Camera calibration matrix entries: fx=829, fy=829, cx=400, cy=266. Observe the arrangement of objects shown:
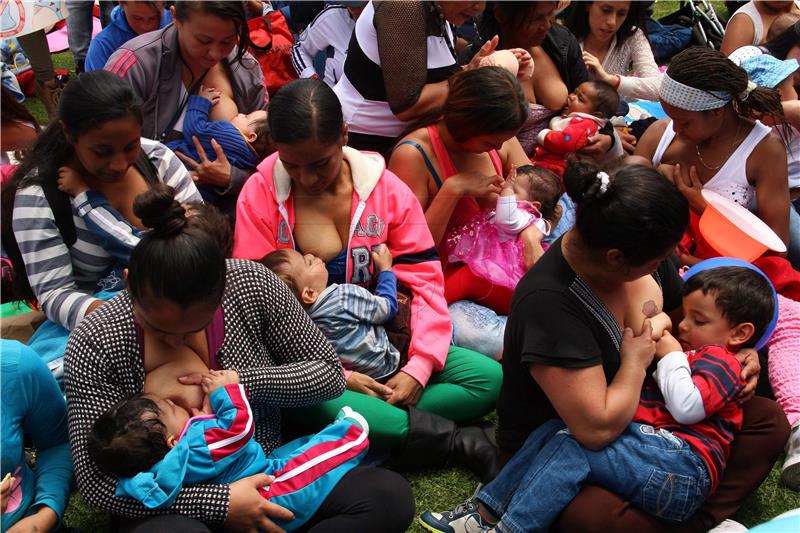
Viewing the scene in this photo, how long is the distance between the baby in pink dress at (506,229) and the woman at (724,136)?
0.62m

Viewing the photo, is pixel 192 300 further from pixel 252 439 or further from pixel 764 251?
pixel 764 251

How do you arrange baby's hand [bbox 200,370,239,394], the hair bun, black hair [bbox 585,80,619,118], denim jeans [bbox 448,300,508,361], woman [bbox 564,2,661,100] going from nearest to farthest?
the hair bun < baby's hand [bbox 200,370,239,394] < denim jeans [bbox 448,300,508,361] < black hair [bbox 585,80,619,118] < woman [bbox 564,2,661,100]

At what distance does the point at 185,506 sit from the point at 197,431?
197 mm

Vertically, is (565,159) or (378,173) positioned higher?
(378,173)

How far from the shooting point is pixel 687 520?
2447mm

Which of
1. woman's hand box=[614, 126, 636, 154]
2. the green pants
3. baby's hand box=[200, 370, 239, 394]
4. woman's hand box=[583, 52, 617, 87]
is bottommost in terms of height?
the green pants

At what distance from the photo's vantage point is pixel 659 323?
100 inches

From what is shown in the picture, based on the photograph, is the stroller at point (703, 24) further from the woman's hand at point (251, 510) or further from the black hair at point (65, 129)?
the woman's hand at point (251, 510)

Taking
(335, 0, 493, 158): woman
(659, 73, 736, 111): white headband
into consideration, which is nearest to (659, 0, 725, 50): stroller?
(659, 73, 736, 111): white headband

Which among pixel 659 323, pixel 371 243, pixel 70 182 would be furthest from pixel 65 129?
pixel 659 323

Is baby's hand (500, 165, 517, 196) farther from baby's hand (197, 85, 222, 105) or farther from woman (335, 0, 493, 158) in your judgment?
baby's hand (197, 85, 222, 105)

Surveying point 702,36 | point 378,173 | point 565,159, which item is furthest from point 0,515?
point 702,36

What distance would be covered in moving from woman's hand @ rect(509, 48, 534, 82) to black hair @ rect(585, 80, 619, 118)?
1.47ft

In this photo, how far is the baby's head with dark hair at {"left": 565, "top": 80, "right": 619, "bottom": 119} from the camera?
4094mm
